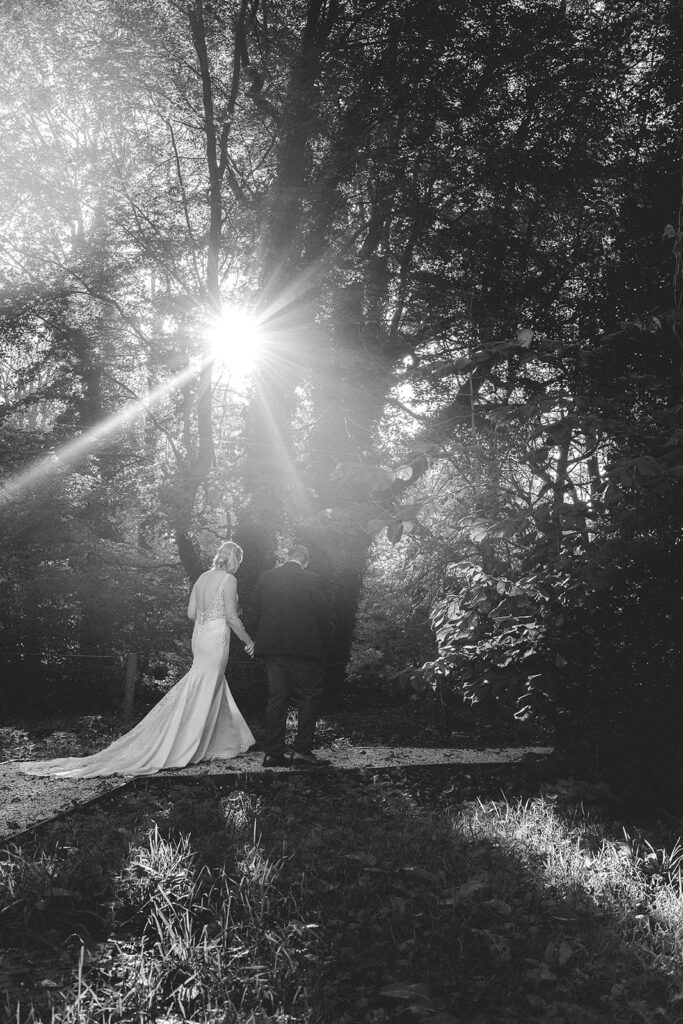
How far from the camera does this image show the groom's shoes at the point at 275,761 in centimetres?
872

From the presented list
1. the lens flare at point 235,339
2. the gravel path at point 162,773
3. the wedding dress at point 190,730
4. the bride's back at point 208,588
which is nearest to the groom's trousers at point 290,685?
the gravel path at point 162,773

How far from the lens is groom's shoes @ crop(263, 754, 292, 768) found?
8719 millimetres

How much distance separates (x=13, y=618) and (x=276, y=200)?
936 centimetres

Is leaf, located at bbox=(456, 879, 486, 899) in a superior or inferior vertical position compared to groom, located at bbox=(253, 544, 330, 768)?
inferior

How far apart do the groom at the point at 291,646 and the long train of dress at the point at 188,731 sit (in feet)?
2.16

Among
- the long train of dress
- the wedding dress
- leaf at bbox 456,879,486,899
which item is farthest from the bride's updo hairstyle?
leaf at bbox 456,879,486,899

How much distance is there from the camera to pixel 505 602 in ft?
20.3

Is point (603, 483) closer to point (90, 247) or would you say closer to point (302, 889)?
point (302, 889)

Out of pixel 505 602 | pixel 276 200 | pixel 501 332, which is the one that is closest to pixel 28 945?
pixel 505 602

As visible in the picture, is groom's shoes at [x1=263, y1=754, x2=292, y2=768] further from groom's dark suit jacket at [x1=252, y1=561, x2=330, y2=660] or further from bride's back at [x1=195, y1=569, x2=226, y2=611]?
bride's back at [x1=195, y1=569, x2=226, y2=611]

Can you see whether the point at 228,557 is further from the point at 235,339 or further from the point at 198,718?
the point at 235,339

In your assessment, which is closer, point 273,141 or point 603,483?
point 603,483

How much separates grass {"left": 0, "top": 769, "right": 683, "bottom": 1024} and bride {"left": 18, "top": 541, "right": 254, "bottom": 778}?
302 centimetres

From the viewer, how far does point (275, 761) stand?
8.80 metres
